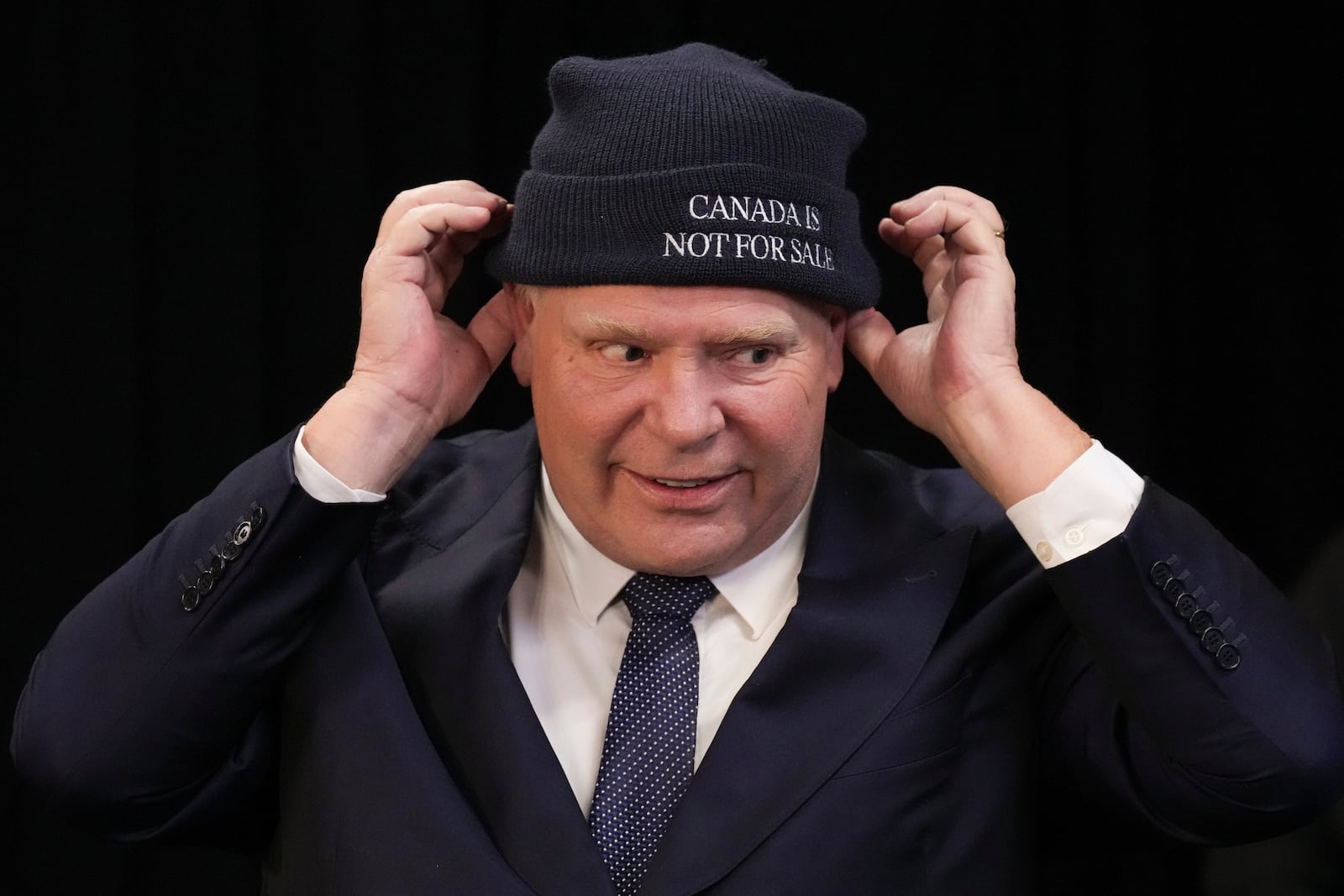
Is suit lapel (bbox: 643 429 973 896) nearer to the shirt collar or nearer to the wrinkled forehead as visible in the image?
the shirt collar

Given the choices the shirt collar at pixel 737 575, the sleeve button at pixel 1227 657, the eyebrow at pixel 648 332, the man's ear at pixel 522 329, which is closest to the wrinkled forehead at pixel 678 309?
the eyebrow at pixel 648 332

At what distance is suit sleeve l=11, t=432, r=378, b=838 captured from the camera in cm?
171

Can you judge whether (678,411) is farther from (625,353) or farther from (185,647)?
(185,647)

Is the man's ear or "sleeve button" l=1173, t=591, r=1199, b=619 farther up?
the man's ear

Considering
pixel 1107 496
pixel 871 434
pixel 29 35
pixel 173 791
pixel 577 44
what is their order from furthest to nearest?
pixel 871 434 < pixel 577 44 < pixel 29 35 < pixel 173 791 < pixel 1107 496

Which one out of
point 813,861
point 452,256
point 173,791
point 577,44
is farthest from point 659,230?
point 577,44

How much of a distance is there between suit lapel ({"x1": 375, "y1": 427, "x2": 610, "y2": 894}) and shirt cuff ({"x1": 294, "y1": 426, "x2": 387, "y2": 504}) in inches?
7.0

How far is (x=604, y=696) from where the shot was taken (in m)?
1.86

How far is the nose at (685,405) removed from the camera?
170 centimetres

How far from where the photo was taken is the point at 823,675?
1.78 m

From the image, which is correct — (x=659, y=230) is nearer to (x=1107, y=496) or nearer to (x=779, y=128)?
(x=779, y=128)

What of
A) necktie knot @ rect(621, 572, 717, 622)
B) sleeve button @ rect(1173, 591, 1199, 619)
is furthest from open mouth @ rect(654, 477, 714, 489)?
sleeve button @ rect(1173, 591, 1199, 619)

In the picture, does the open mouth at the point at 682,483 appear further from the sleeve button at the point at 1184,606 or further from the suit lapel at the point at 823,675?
the sleeve button at the point at 1184,606

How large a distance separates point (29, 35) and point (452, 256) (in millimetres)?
875
